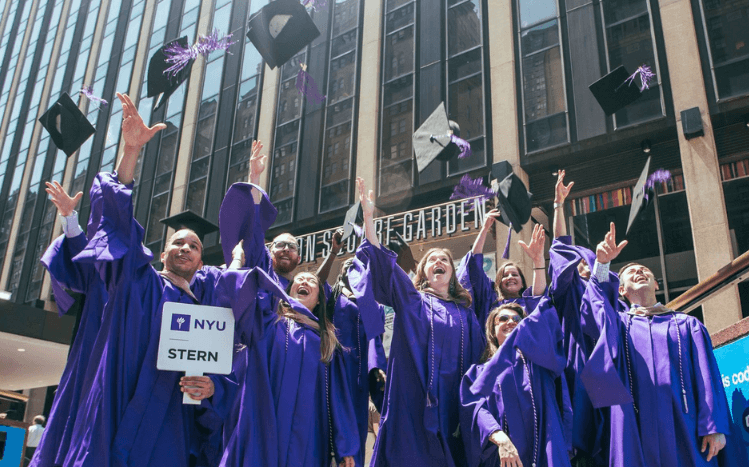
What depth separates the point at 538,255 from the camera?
4113 millimetres

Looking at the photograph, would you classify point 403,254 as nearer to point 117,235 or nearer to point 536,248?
point 536,248

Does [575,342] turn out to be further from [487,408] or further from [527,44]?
[527,44]

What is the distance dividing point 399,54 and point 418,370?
40.1 feet

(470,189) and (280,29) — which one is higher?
(470,189)

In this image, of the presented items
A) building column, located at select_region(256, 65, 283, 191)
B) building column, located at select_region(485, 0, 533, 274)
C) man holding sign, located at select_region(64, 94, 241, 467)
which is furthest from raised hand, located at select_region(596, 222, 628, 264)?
building column, located at select_region(256, 65, 283, 191)

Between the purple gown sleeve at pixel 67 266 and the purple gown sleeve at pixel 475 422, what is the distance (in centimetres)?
A: 219

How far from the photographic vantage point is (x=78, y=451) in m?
3.02

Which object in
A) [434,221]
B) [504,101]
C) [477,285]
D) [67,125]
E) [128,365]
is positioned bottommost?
[128,365]

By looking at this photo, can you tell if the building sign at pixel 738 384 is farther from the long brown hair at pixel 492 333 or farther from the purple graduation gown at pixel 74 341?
the purple graduation gown at pixel 74 341

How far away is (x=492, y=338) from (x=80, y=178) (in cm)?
2293

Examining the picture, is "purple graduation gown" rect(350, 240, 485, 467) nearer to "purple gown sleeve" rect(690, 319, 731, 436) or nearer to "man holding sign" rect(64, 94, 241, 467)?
"man holding sign" rect(64, 94, 241, 467)

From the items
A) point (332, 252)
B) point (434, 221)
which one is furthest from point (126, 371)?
point (434, 221)

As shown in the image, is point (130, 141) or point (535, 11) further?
point (535, 11)

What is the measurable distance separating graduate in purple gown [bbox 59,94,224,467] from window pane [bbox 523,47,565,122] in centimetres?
1010
